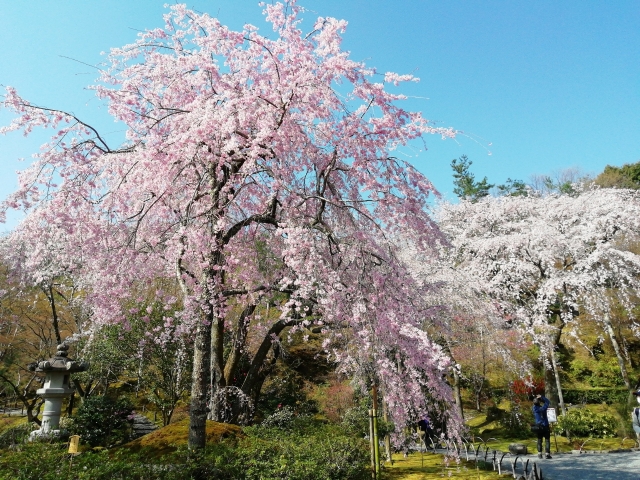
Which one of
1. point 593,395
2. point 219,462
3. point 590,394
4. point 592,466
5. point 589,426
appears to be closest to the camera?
point 219,462

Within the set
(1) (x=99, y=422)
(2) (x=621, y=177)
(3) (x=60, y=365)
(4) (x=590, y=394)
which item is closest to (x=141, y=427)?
(1) (x=99, y=422)

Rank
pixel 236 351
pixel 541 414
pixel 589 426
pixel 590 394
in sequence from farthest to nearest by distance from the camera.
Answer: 1. pixel 590 394
2. pixel 589 426
3. pixel 236 351
4. pixel 541 414

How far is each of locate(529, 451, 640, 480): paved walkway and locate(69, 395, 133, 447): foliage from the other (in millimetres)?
10527

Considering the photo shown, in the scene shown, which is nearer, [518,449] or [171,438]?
[171,438]

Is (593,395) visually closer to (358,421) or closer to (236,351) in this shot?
(358,421)

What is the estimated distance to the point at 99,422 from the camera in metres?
10.2

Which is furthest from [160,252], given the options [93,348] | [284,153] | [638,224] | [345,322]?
[638,224]

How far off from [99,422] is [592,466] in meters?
12.2

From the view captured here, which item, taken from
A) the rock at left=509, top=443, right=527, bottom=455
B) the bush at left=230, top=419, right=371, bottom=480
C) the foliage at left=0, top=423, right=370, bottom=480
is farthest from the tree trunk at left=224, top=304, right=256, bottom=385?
the rock at left=509, top=443, right=527, bottom=455

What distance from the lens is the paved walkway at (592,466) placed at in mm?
8109

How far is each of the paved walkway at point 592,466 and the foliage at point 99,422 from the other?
10.5m

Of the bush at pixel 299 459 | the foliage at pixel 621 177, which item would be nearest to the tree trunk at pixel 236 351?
the bush at pixel 299 459

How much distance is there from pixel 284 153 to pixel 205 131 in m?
1.42

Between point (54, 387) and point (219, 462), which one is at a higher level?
point (54, 387)
